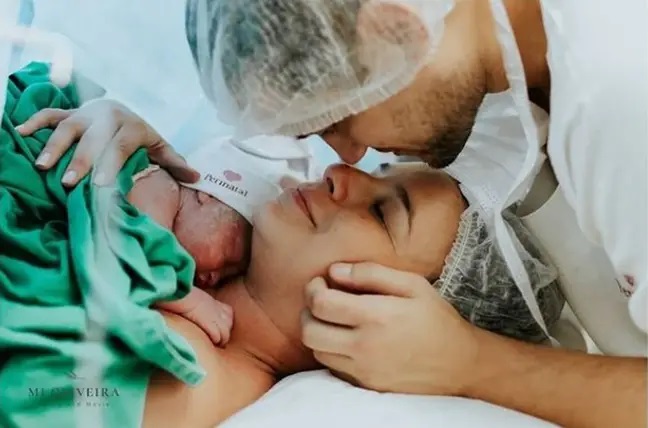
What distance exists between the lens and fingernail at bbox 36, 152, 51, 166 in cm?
116

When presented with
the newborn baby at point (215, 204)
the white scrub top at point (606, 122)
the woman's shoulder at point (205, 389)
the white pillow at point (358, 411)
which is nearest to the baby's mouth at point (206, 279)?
the newborn baby at point (215, 204)

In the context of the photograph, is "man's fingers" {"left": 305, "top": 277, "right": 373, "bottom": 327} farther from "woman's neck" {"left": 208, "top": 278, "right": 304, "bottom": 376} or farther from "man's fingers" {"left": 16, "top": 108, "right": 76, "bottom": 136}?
"man's fingers" {"left": 16, "top": 108, "right": 76, "bottom": 136}

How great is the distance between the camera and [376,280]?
1.18m

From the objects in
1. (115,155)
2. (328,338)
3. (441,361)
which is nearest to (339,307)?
(328,338)

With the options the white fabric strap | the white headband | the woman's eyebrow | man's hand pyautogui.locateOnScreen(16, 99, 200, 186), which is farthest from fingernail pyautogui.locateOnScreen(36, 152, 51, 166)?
the white fabric strap

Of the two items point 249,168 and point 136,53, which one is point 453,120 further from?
point 136,53

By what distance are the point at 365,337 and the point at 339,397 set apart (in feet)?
0.26

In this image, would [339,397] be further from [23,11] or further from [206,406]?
[23,11]

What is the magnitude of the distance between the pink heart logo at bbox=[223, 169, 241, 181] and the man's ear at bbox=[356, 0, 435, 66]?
1.12 feet

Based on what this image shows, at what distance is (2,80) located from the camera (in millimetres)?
1116

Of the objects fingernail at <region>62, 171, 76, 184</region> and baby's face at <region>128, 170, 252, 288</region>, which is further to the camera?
baby's face at <region>128, 170, 252, 288</region>

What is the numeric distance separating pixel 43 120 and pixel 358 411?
1.83 feet

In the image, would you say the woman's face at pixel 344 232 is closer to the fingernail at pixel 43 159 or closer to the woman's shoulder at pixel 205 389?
the woman's shoulder at pixel 205 389

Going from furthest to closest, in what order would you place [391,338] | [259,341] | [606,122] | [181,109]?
[181,109]
[259,341]
[391,338]
[606,122]
